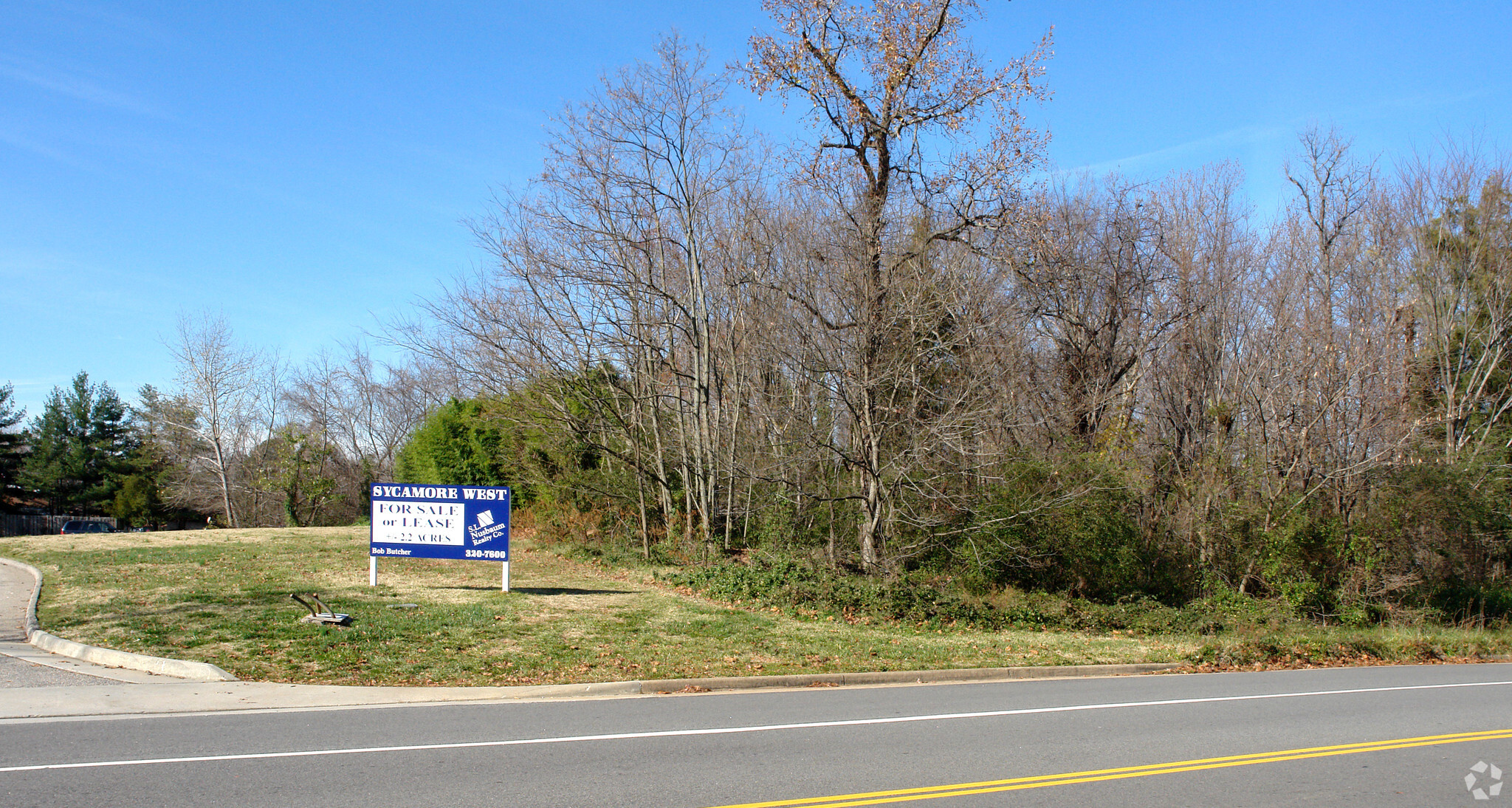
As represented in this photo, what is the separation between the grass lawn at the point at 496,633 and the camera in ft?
38.9

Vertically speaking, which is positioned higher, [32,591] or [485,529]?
[485,529]

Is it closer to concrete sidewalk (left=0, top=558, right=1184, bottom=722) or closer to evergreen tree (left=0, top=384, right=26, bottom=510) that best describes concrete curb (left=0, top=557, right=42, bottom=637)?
concrete sidewalk (left=0, top=558, right=1184, bottom=722)

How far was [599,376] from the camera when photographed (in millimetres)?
26219

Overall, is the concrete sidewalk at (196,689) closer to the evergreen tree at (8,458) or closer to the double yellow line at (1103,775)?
the double yellow line at (1103,775)

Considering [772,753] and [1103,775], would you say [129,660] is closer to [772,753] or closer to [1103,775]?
[772,753]

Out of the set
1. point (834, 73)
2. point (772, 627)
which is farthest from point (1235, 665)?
point (834, 73)

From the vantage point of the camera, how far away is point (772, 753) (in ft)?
25.8

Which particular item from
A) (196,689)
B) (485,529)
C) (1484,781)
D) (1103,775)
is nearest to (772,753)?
(1103,775)

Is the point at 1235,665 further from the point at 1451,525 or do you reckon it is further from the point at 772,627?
the point at 1451,525

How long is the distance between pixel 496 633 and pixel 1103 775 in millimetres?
9164

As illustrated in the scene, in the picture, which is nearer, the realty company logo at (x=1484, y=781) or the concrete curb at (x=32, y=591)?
the realty company logo at (x=1484, y=781)

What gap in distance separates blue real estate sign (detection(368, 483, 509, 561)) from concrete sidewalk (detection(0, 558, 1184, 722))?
5732 mm

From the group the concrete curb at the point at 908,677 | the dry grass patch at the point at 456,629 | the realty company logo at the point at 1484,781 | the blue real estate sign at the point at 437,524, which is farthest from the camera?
the blue real estate sign at the point at 437,524

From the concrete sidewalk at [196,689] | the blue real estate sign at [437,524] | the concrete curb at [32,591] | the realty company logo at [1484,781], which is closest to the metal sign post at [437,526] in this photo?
the blue real estate sign at [437,524]
